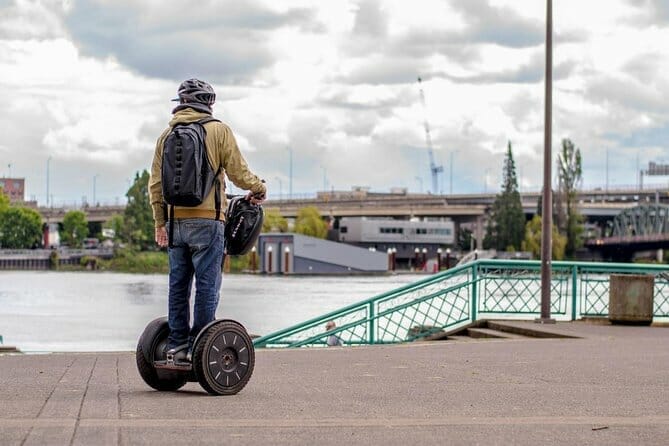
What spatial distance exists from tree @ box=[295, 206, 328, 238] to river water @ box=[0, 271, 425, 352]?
50574 mm

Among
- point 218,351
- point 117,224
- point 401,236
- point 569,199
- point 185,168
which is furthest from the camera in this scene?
point 117,224

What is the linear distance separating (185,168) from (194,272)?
0.82 meters

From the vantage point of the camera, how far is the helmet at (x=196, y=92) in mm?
9305

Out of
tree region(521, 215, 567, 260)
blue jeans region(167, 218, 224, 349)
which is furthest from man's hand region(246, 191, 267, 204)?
tree region(521, 215, 567, 260)

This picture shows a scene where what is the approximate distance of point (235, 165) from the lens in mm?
9133

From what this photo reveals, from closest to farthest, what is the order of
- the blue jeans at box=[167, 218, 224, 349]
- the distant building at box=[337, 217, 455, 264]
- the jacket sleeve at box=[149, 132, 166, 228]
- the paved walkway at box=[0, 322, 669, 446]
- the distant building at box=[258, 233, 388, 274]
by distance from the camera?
the paved walkway at box=[0, 322, 669, 446] < the blue jeans at box=[167, 218, 224, 349] < the jacket sleeve at box=[149, 132, 166, 228] < the distant building at box=[258, 233, 388, 274] < the distant building at box=[337, 217, 455, 264]

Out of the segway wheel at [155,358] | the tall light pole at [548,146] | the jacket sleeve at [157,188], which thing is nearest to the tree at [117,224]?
the tall light pole at [548,146]

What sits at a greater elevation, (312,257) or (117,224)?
(117,224)

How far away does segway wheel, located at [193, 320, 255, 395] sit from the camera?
29.3 ft

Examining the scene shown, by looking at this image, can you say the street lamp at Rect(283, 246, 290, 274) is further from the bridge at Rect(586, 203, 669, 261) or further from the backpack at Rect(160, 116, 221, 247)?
the backpack at Rect(160, 116, 221, 247)

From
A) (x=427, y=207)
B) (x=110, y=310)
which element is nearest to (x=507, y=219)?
(x=427, y=207)

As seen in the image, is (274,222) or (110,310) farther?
(274,222)

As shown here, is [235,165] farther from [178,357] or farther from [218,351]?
[178,357]

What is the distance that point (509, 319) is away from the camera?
21812mm
